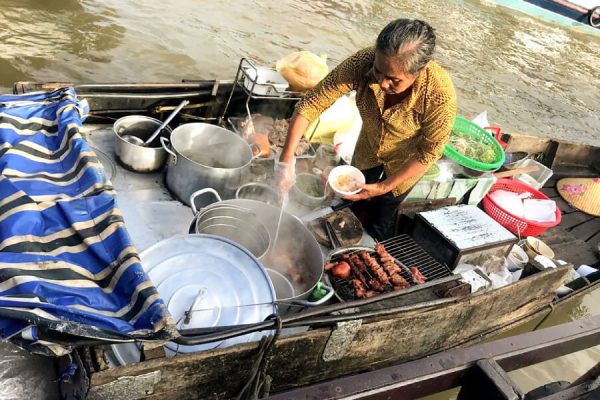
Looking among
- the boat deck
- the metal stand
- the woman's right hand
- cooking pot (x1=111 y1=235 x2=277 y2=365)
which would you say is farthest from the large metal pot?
the boat deck

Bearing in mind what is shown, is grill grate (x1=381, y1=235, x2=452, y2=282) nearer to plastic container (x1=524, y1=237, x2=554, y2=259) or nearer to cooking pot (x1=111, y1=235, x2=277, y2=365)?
plastic container (x1=524, y1=237, x2=554, y2=259)

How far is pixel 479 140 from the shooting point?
5.95 m

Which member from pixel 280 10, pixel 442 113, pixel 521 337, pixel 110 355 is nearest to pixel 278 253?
pixel 110 355

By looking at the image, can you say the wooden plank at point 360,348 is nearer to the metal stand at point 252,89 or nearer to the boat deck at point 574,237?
the boat deck at point 574,237

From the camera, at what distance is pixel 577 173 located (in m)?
7.87

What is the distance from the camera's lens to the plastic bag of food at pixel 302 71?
5.65m

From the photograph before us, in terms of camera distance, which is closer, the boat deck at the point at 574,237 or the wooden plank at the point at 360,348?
the wooden plank at the point at 360,348

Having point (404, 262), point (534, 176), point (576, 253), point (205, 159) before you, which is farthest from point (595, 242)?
point (205, 159)

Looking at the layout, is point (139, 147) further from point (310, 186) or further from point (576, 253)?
point (576, 253)

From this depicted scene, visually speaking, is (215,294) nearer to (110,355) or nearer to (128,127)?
(110,355)

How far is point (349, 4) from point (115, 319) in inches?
654

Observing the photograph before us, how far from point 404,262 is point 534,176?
3584 mm

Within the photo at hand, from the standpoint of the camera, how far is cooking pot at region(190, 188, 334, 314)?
3590mm

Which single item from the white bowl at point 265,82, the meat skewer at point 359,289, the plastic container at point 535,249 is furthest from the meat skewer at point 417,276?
the white bowl at point 265,82
